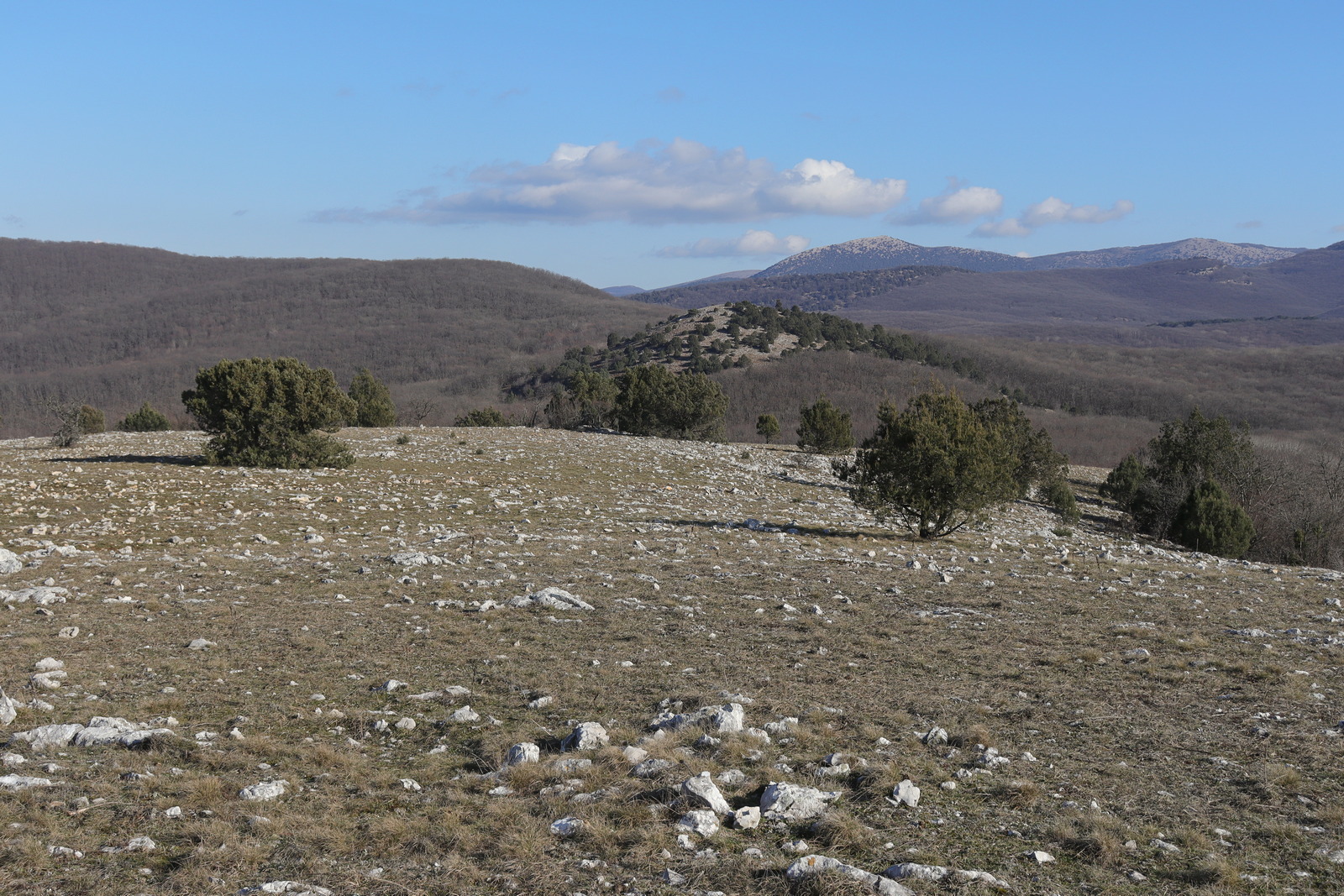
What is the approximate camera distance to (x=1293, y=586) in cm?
1454

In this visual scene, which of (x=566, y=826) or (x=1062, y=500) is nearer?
(x=566, y=826)

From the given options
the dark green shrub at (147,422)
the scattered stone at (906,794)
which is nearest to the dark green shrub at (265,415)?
the scattered stone at (906,794)

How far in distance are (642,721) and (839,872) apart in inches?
102

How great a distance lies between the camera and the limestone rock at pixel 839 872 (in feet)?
13.6

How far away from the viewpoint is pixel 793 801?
199 inches

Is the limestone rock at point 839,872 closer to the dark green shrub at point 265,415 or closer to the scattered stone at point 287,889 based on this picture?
the scattered stone at point 287,889

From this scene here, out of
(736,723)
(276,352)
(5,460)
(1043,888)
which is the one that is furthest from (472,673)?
(276,352)

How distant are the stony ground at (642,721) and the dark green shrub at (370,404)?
39.3m

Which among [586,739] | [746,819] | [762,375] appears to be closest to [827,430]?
[586,739]

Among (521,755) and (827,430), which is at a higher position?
(827,430)

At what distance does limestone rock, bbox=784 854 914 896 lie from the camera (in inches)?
163

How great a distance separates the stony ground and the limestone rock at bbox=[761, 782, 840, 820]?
2 centimetres

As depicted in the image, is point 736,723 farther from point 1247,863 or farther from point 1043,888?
point 1247,863

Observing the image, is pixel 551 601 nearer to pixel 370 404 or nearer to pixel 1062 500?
pixel 1062 500
